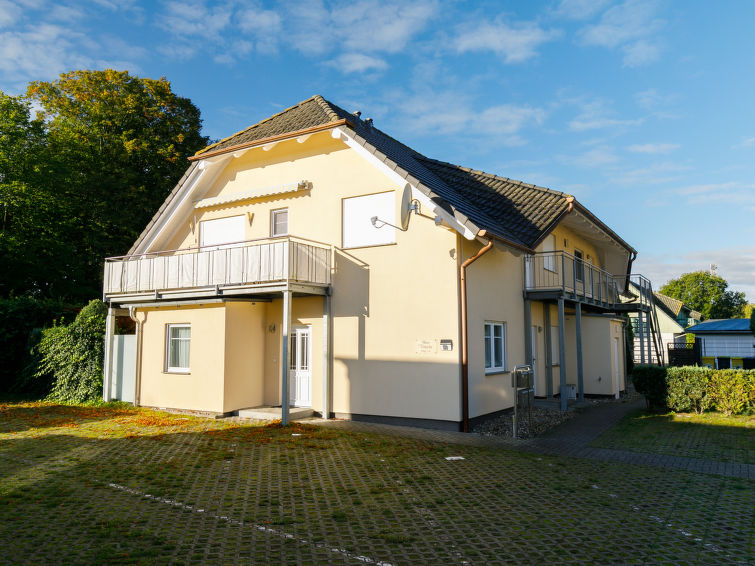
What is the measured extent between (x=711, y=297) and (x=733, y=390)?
6584 centimetres

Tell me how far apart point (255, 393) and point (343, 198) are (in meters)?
5.54

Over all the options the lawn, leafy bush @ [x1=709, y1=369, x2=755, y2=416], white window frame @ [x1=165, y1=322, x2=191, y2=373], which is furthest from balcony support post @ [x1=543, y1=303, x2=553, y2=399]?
white window frame @ [x1=165, y1=322, x2=191, y2=373]

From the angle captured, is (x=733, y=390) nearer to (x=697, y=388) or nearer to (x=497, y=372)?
(x=697, y=388)

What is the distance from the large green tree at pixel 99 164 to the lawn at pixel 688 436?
22.3m

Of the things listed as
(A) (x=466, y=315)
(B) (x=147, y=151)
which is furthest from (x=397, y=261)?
(B) (x=147, y=151)

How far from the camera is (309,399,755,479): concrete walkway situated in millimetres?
8266

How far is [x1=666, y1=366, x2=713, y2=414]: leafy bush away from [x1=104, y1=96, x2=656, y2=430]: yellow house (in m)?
2.76

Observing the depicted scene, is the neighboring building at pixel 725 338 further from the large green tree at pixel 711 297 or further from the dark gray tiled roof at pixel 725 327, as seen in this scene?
the large green tree at pixel 711 297

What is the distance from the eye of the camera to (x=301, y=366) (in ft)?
43.5

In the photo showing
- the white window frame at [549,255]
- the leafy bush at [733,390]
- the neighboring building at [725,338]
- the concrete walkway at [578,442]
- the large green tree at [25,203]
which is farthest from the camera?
the neighboring building at [725,338]

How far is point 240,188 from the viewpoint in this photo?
49.0 feet

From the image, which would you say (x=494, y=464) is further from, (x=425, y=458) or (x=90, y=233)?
(x=90, y=233)

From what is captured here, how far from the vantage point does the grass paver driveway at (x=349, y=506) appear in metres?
4.82

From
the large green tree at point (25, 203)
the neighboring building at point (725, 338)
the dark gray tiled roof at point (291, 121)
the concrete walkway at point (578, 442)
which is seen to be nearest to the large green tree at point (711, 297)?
the neighboring building at point (725, 338)
